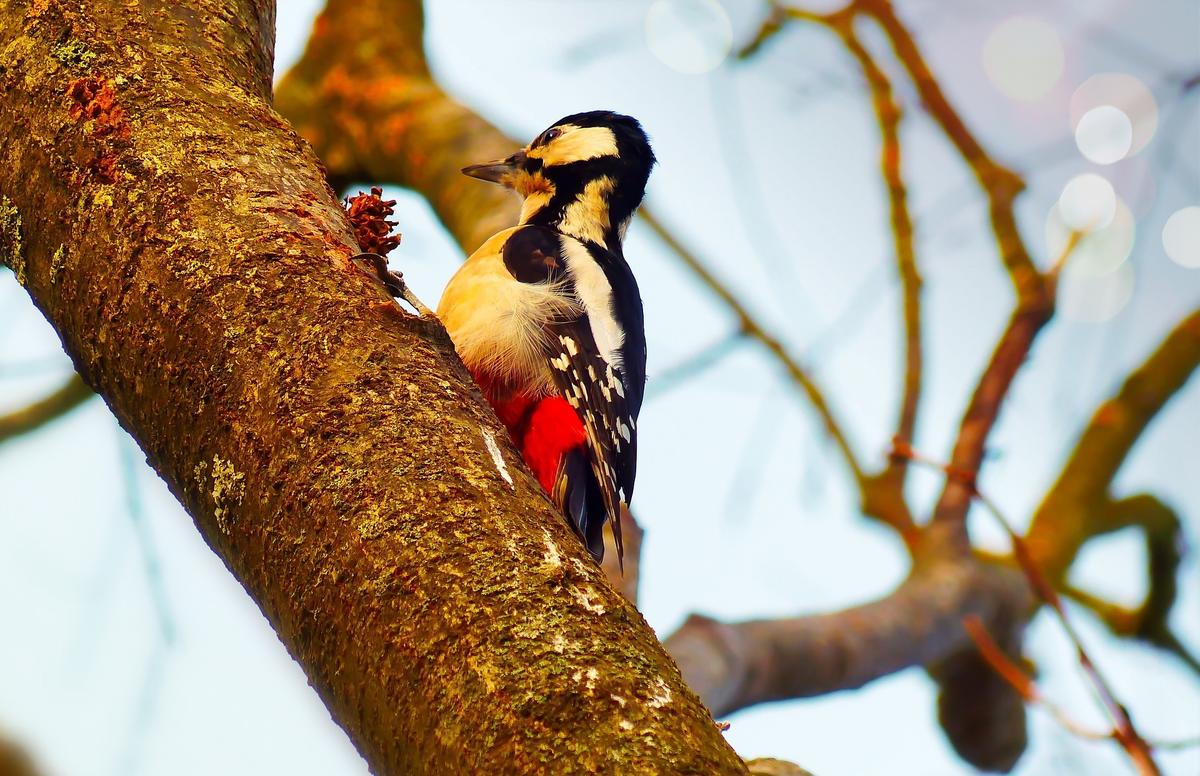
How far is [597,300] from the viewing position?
2.86 meters

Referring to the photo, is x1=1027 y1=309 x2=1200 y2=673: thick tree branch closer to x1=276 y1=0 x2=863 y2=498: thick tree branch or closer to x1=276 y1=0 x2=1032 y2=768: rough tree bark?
x1=276 y1=0 x2=1032 y2=768: rough tree bark

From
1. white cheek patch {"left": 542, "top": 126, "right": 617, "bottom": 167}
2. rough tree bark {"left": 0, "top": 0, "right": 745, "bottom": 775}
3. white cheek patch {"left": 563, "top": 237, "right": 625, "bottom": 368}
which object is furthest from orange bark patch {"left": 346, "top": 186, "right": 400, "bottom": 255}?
white cheek patch {"left": 542, "top": 126, "right": 617, "bottom": 167}

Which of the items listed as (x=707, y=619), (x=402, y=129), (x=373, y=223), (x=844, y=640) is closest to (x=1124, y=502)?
(x=844, y=640)

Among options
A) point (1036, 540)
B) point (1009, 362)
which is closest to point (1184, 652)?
point (1036, 540)

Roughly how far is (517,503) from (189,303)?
0.46 m

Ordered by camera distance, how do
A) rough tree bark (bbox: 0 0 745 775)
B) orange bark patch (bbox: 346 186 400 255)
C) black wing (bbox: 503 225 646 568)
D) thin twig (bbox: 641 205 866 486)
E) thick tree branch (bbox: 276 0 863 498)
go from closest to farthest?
rough tree bark (bbox: 0 0 745 775)
orange bark patch (bbox: 346 186 400 255)
black wing (bbox: 503 225 646 568)
thick tree branch (bbox: 276 0 863 498)
thin twig (bbox: 641 205 866 486)

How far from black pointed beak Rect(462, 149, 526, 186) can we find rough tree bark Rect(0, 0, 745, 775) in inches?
61.2

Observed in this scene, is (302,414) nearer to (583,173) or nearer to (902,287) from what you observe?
(583,173)

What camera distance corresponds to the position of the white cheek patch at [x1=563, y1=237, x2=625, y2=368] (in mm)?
2793

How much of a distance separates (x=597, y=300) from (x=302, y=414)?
1665mm

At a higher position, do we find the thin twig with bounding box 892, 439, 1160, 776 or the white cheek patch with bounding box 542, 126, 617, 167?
the white cheek patch with bounding box 542, 126, 617, 167

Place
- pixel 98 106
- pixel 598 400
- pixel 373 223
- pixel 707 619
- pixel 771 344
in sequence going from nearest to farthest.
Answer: pixel 98 106
pixel 373 223
pixel 598 400
pixel 707 619
pixel 771 344

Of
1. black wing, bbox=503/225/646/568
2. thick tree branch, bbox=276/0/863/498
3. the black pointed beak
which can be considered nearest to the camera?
black wing, bbox=503/225/646/568

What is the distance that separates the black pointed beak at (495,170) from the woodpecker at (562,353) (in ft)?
0.64
